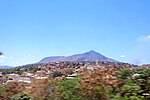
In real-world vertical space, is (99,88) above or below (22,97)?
above

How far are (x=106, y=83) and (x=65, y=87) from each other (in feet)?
6.84

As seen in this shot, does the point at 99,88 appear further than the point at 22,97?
No

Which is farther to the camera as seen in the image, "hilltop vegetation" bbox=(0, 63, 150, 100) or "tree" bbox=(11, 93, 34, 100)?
"tree" bbox=(11, 93, 34, 100)

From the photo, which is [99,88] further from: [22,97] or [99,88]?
[22,97]

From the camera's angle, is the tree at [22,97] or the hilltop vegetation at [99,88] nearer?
the hilltop vegetation at [99,88]

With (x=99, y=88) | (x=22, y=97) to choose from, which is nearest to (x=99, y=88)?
(x=99, y=88)

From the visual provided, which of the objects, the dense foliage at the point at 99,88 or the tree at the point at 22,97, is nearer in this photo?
the dense foliage at the point at 99,88

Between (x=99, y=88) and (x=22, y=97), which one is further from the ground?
(x=99, y=88)

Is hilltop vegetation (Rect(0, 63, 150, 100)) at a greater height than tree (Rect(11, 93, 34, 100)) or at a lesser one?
greater

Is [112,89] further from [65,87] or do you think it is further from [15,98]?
[15,98]

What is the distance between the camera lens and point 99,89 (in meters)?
9.94

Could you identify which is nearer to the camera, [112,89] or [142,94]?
[142,94]

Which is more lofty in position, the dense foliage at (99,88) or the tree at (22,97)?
the dense foliage at (99,88)

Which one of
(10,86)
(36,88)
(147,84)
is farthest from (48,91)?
(147,84)
